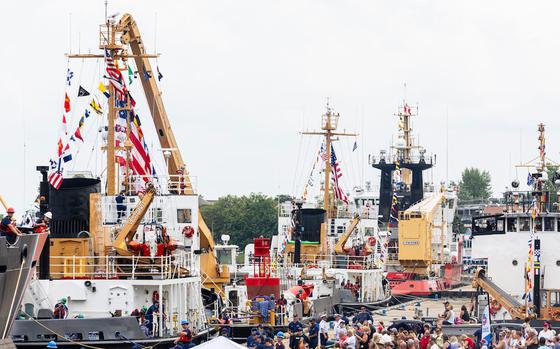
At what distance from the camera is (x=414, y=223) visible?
7375 cm

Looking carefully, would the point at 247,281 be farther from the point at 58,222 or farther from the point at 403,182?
the point at 403,182

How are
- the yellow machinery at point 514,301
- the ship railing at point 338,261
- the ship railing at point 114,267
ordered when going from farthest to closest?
the ship railing at point 338,261
the yellow machinery at point 514,301
the ship railing at point 114,267

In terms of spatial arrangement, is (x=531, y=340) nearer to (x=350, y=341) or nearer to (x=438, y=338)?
(x=438, y=338)

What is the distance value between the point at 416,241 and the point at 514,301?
32.6m

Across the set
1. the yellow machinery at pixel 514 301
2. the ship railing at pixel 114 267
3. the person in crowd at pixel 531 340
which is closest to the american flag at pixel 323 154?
the yellow machinery at pixel 514 301

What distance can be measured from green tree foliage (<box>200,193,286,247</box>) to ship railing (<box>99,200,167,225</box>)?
7091 cm

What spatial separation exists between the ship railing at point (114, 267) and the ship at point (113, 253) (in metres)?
0.03

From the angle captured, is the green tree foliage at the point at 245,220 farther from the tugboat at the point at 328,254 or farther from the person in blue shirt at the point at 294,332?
the person in blue shirt at the point at 294,332

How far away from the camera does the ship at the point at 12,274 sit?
3139 cm

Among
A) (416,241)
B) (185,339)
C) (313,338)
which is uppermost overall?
(416,241)

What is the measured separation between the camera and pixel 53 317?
117 ft

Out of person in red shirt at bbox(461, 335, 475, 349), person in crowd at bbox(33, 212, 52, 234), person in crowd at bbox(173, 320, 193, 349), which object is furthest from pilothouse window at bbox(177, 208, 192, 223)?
person in red shirt at bbox(461, 335, 475, 349)

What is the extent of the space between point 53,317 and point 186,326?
11.0 ft

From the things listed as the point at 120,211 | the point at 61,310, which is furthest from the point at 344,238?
the point at 61,310
